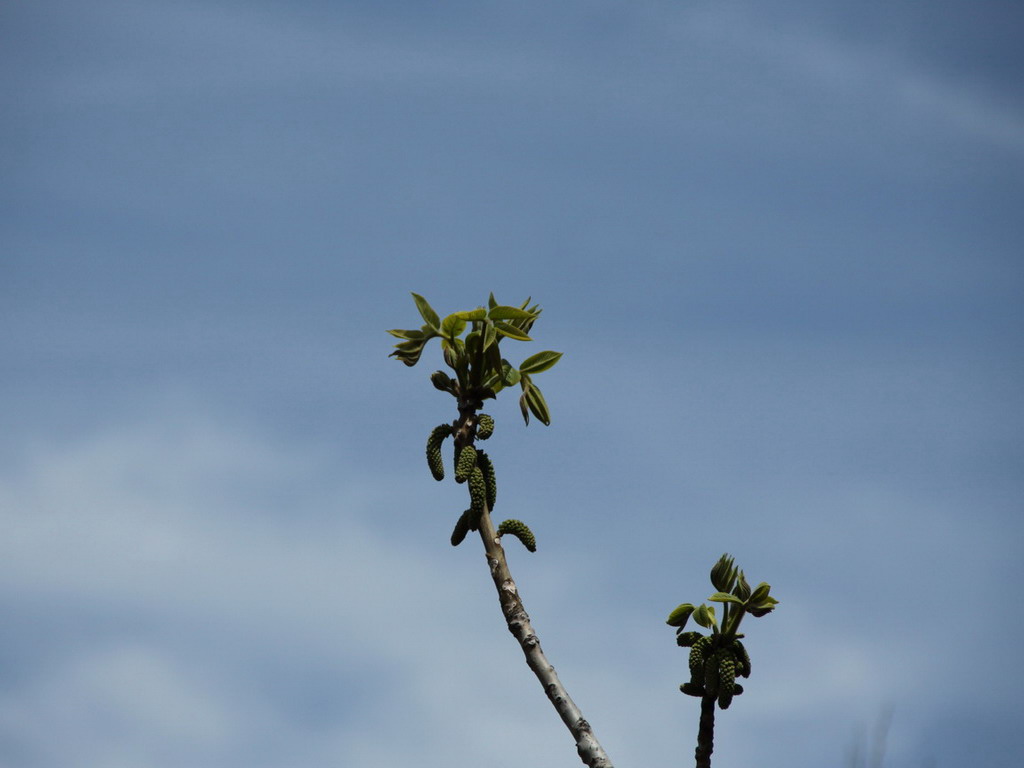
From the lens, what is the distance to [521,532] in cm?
649

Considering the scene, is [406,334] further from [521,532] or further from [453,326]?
[521,532]

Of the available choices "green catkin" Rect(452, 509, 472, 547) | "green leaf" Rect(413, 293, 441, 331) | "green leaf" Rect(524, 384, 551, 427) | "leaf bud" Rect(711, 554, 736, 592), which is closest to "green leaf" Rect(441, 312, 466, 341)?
"green leaf" Rect(413, 293, 441, 331)

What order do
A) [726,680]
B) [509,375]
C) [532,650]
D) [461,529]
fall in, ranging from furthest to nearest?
[509,375], [461,529], [726,680], [532,650]

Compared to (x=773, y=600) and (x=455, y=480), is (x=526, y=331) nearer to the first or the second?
(x=455, y=480)

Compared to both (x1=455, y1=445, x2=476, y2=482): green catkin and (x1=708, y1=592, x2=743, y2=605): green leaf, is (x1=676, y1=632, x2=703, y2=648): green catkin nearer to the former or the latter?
(x1=708, y1=592, x2=743, y2=605): green leaf

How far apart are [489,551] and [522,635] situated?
1.68 feet

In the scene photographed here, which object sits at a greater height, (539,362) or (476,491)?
(539,362)

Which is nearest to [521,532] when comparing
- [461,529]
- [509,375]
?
[461,529]

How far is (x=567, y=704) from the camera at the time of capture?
6020 millimetres

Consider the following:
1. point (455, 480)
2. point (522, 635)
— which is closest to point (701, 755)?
point (522, 635)

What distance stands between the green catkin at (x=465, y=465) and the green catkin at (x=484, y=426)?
197mm

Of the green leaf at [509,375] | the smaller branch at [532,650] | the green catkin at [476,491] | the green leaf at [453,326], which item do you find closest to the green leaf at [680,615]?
the smaller branch at [532,650]

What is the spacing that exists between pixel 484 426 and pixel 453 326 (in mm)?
665

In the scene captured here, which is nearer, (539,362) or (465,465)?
(465,465)
